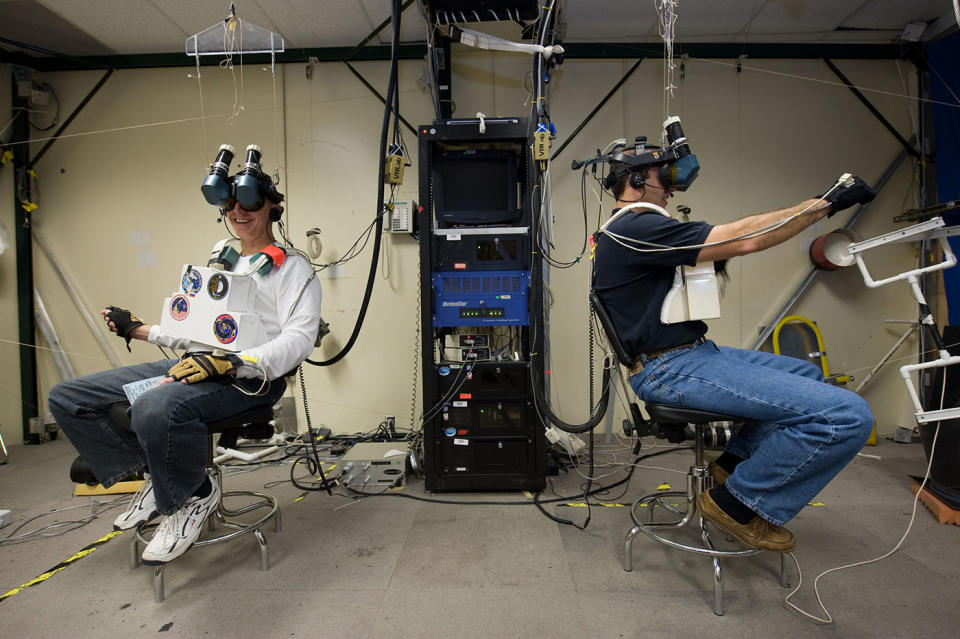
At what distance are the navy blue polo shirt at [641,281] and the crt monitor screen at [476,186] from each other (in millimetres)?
834

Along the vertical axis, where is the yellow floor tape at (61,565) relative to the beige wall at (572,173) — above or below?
below

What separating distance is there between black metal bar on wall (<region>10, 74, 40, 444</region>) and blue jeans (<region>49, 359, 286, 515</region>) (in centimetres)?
239

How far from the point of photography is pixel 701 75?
9.32 ft

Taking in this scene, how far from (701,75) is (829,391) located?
2661 mm

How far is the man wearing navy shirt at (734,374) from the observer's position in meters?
1.05

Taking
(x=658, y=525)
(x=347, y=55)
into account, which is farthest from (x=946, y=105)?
(x=347, y=55)

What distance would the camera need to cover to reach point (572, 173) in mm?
2803

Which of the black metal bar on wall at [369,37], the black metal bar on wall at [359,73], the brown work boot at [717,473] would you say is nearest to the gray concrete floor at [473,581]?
the brown work boot at [717,473]

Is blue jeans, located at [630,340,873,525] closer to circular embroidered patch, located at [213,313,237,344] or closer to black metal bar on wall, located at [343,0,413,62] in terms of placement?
circular embroidered patch, located at [213,313,237,344]

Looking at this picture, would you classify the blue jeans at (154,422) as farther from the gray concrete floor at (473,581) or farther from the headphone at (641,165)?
the headphone at (641,165)

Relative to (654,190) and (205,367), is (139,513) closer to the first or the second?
(205,367)

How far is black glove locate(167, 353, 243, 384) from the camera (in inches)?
47.7

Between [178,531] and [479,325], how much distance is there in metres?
→ 1.31

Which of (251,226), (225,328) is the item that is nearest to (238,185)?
(251,226)
